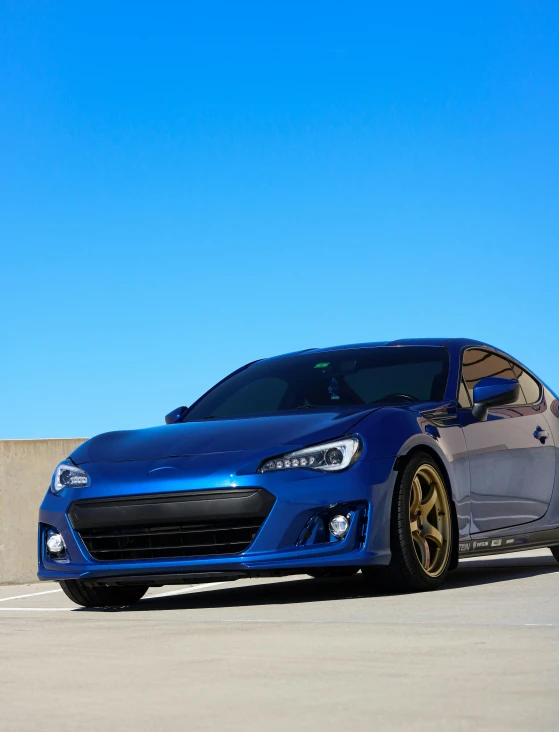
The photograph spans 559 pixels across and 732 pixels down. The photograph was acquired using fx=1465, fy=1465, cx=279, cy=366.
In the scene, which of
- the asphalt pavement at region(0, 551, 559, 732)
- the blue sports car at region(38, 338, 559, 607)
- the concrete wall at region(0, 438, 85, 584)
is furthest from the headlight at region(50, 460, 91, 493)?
the concrete wall at region(0, 438, 85, 584)

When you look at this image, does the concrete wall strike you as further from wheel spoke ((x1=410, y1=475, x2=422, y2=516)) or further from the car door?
wheel spoke ((x1=410, y1=475, x2=422, y2=516))

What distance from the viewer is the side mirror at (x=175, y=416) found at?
9.02 metres

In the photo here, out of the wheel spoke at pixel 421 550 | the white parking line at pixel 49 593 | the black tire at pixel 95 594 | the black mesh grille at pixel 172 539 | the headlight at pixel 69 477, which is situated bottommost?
the white parking line at pixel 49 593

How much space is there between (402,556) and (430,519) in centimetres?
48

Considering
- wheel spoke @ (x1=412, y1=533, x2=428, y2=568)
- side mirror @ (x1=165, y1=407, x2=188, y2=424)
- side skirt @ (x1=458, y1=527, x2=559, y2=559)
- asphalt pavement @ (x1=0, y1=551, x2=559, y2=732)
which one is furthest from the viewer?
side mirror @ (x1=165, y1=407, x2=188, y2=424)

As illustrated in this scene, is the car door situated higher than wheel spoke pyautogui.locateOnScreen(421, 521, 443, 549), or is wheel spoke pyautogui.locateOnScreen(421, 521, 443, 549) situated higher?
the car door

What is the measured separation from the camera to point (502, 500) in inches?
335

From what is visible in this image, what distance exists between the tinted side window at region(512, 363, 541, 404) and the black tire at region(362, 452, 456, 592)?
191 cm

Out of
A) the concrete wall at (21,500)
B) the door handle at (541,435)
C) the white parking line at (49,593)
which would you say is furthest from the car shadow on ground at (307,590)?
the concrete wall at (21,500)

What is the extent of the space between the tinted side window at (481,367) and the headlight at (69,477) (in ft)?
7.83

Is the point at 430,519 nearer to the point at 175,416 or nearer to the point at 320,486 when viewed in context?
the point at 320,486

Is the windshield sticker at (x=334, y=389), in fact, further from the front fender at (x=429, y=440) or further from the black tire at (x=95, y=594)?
the black tire at (x=95, y=594)

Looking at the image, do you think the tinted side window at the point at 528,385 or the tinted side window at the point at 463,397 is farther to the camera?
the tinted side window at the point at 528,385

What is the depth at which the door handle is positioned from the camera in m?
9.05
